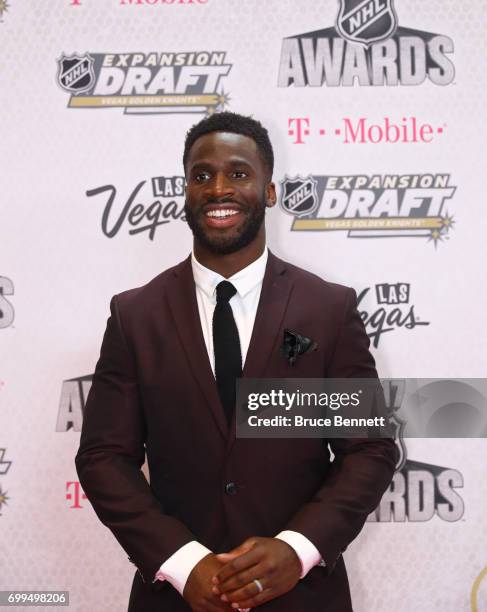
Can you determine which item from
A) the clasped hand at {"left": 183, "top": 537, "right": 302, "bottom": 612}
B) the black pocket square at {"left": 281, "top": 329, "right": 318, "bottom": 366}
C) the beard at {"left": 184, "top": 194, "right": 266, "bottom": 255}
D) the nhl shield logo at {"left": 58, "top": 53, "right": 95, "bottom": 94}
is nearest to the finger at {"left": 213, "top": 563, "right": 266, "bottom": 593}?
the clasped hand at {"left": 183, "top": 537, "right": 302, "bottom": 612}

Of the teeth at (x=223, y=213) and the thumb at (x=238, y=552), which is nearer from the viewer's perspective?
the thumb at (x=238, y=552)

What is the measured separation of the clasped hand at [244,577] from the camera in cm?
149

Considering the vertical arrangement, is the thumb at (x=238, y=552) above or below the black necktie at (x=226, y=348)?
below

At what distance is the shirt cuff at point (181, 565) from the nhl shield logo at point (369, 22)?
1.76m

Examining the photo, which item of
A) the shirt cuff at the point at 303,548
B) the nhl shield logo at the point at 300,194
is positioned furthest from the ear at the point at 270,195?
the shirt cuff at the point at 303,548

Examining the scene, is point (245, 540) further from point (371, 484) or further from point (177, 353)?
point (177, 353)

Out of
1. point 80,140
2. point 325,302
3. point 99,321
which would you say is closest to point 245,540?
point 325,302

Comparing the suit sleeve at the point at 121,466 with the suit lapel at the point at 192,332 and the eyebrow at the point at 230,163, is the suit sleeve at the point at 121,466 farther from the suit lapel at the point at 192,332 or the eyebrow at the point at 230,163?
the eyebrow at the point at 230,163

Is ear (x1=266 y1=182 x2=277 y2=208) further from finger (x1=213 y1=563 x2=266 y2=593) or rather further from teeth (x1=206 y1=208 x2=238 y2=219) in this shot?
finger (x1=213 y1=563 x2=266 y2=593)

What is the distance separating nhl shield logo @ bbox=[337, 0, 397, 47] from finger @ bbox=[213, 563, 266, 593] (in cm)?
177

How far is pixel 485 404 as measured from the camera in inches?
92.4

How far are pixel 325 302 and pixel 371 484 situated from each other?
0.48 metres

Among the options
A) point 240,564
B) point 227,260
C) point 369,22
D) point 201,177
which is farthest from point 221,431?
point 369,22

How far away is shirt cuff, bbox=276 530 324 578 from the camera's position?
1559mm
